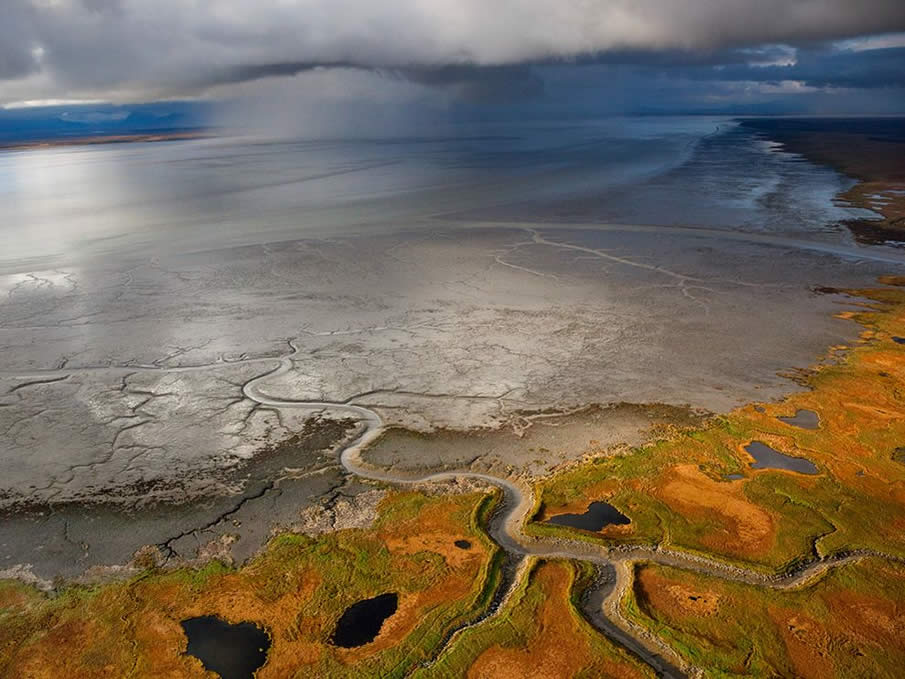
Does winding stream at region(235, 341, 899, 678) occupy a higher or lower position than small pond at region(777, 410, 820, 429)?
lower

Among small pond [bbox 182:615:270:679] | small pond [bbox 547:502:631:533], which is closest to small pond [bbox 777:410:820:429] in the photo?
small pond [bbox 547:502:631:533]

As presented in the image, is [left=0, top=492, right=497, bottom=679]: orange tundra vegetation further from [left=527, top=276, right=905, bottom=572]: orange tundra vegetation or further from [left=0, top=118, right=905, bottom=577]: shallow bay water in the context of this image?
[left=527, top=276, right=905, bottom=572]: orange tundra vegetation

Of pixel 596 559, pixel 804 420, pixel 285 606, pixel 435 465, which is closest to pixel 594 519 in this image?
pixel 596 559

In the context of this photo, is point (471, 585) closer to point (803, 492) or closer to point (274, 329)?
point (803, 492)

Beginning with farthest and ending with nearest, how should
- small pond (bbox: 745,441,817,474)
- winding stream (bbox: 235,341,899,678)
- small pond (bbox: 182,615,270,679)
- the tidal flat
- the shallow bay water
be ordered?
the shallow bay water < small pond (bbox: 745,441,817,474) < the tidal flat < winding stream (bbox: 235,341,899,678) < small pond (bbox: 182,615,270,679)

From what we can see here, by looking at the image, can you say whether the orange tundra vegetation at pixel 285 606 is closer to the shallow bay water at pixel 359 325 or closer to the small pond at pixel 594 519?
the shallow bay water at pixel 359 325

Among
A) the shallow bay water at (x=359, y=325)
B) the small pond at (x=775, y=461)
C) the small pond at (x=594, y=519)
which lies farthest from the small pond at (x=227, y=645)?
the small pond at (x=775, y=461)

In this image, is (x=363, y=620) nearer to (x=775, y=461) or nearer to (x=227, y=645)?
(x=227, y=645)
